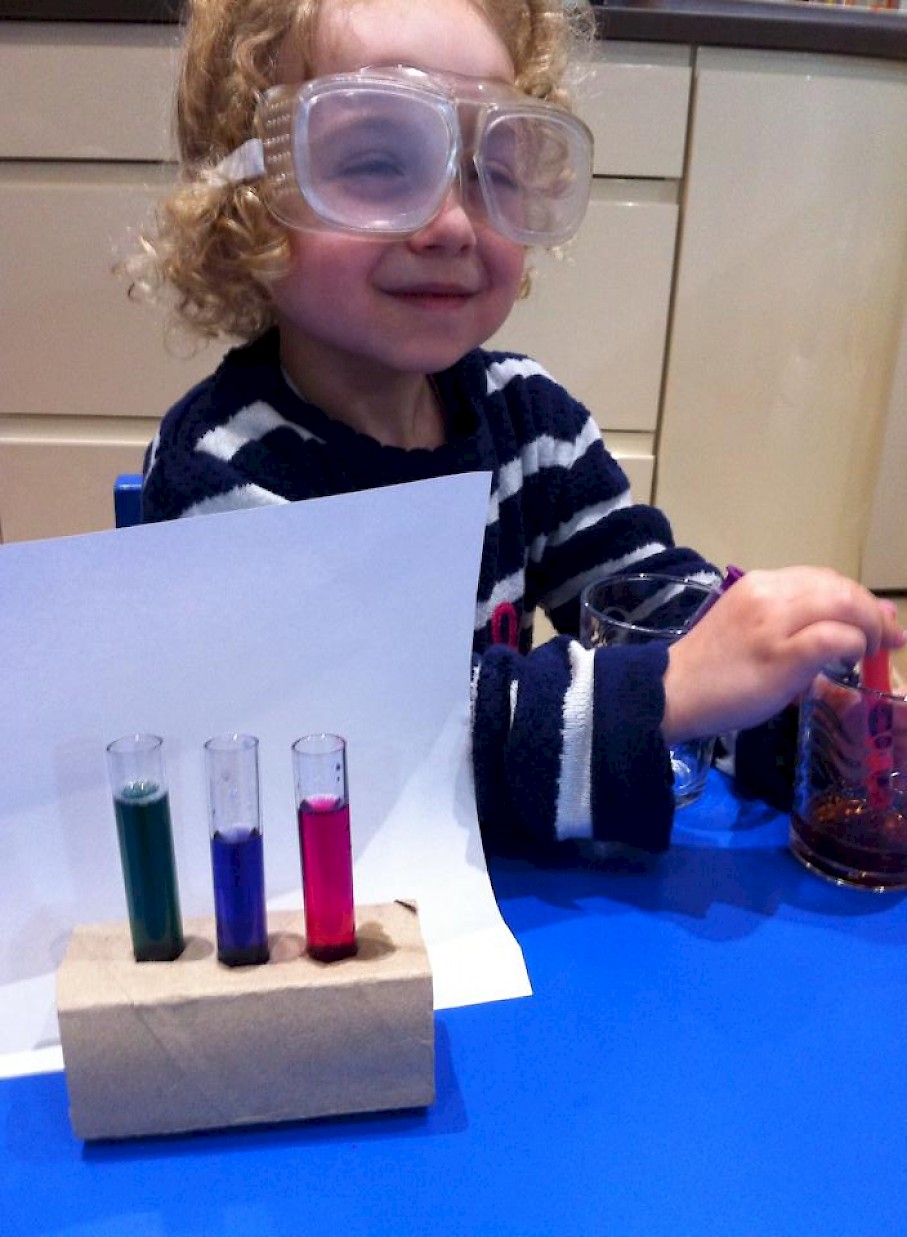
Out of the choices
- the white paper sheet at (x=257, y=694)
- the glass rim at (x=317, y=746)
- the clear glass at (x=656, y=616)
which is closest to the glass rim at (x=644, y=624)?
the clear glass at (x=656, y=616)

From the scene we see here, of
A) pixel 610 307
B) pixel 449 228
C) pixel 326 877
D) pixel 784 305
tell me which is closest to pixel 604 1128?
pixel 326 877

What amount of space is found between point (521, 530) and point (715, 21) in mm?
968

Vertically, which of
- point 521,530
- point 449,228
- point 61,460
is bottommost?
point 61,460

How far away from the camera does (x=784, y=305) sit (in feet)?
5.17

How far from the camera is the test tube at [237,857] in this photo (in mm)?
320

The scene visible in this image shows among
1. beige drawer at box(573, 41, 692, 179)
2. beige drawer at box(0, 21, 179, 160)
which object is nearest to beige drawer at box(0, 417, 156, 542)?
beige drawer at box(0, 21, 179, 160)

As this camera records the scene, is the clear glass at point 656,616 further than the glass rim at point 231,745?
Yes

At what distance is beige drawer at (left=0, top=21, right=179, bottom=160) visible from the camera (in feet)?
4.40

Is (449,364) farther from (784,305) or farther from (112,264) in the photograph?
(784,305)

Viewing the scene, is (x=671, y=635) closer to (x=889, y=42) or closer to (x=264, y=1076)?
(x=264, y=1076)

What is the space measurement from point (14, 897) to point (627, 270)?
1332mm

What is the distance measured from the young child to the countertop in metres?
0.66

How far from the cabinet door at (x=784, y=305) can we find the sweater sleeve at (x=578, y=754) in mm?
1198

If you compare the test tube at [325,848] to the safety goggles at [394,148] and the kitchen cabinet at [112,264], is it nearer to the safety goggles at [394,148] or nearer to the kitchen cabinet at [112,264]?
the safety goggles at [394,148]
